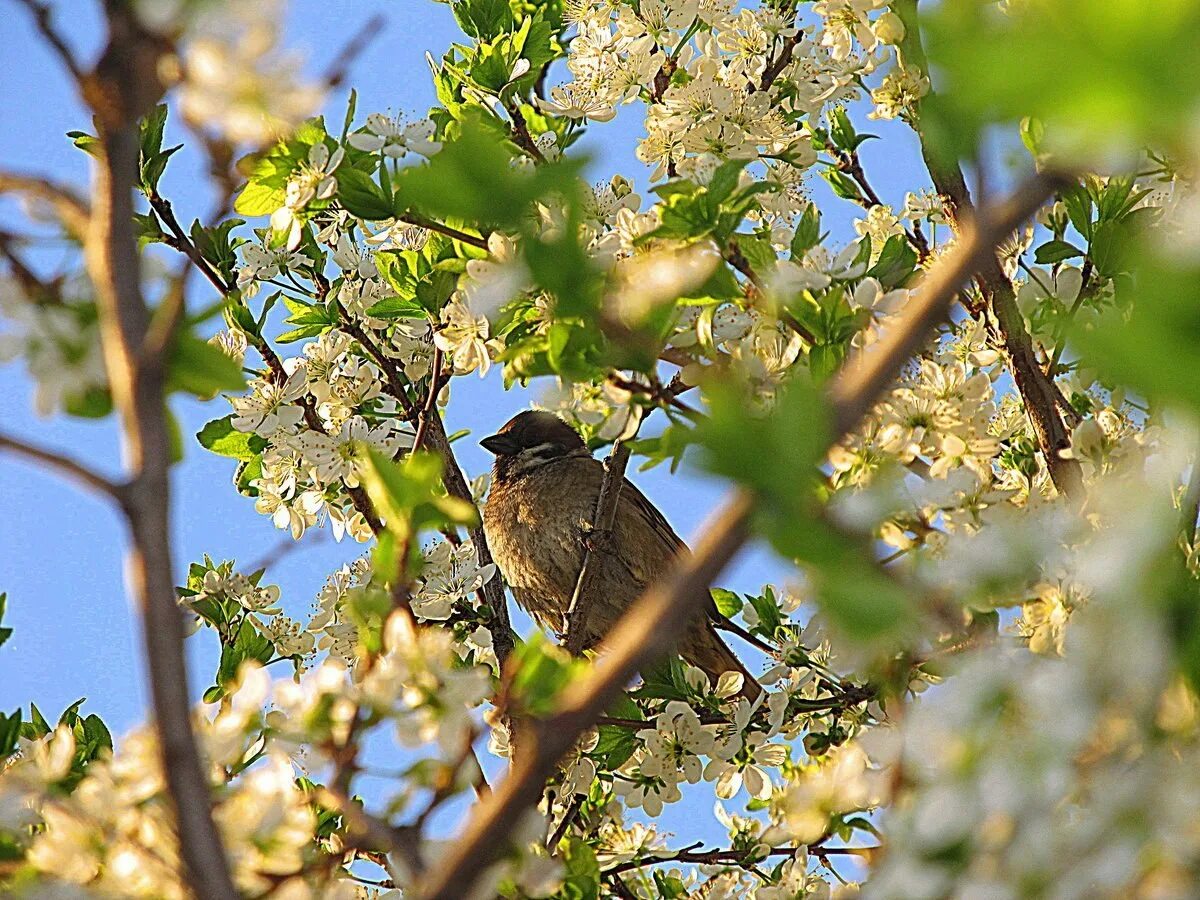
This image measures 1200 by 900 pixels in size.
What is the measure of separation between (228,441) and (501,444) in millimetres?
2401

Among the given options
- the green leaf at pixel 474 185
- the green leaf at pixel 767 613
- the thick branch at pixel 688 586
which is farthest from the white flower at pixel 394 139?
the green leaf at pixel 767 613

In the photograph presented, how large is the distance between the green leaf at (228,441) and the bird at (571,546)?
1.72m

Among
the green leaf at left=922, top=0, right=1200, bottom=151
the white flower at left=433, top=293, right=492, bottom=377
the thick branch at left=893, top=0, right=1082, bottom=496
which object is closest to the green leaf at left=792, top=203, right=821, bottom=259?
the thick branch at left=893, top=0, right=1082, bottom=496

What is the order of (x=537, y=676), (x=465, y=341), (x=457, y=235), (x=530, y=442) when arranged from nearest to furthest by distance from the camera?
(x=537, y=676)
(x=457, y=235)
(x=465, y=341)
(x=530, y=442)

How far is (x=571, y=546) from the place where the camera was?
15.3 ft

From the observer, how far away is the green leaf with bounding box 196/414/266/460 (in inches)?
110

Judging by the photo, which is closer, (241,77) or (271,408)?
(241,77)

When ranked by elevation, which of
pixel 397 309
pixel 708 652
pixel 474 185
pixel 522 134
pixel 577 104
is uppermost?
pixel 708 652

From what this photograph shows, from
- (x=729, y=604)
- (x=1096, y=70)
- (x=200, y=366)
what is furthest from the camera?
(x=729, y=604)

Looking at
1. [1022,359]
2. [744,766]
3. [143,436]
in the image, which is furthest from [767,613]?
[143,436]

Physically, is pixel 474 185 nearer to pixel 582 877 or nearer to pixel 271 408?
pixel 582 877

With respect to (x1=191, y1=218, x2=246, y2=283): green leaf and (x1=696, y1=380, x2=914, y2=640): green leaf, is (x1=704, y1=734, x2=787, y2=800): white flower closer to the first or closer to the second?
(x1=191, y1=218, x2=246, y2=283): green leaf

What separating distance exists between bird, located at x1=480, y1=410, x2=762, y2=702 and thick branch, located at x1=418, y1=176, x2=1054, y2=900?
3609 mm

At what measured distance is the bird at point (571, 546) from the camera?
464cm
